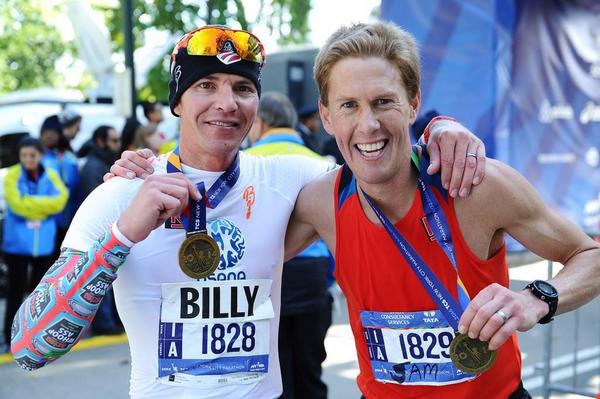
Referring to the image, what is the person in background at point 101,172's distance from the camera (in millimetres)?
7285

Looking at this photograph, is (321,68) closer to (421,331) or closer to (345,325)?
(421,331)

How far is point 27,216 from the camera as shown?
686cm

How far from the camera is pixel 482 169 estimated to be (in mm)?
2174

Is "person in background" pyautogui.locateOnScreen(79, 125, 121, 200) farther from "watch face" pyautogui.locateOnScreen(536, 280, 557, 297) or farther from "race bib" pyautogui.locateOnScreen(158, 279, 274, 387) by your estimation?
"watch face" pyautogui.locateOnScreen(536, 280, 557, 297)

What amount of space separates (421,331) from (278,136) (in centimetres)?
252

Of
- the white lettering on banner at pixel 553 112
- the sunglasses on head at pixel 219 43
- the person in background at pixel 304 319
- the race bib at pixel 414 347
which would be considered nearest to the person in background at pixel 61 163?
the person in background at pixel 304 319

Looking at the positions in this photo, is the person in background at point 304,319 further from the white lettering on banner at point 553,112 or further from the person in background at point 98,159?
the white lettering on banner at point 553,112

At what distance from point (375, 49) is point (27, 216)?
18.1 feet

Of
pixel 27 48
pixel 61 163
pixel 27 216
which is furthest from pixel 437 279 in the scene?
pixel 27 48

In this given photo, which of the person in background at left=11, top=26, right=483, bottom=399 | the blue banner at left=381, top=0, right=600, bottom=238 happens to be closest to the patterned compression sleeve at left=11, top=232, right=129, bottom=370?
the person in background at left=11, top=26, right=483, bottom=399

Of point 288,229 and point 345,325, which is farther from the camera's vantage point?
point 345,325

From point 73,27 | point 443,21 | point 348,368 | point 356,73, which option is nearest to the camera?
point 356,73

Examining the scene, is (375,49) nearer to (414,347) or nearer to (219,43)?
(219,43)

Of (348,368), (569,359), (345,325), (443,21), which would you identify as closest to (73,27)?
(443,21)
